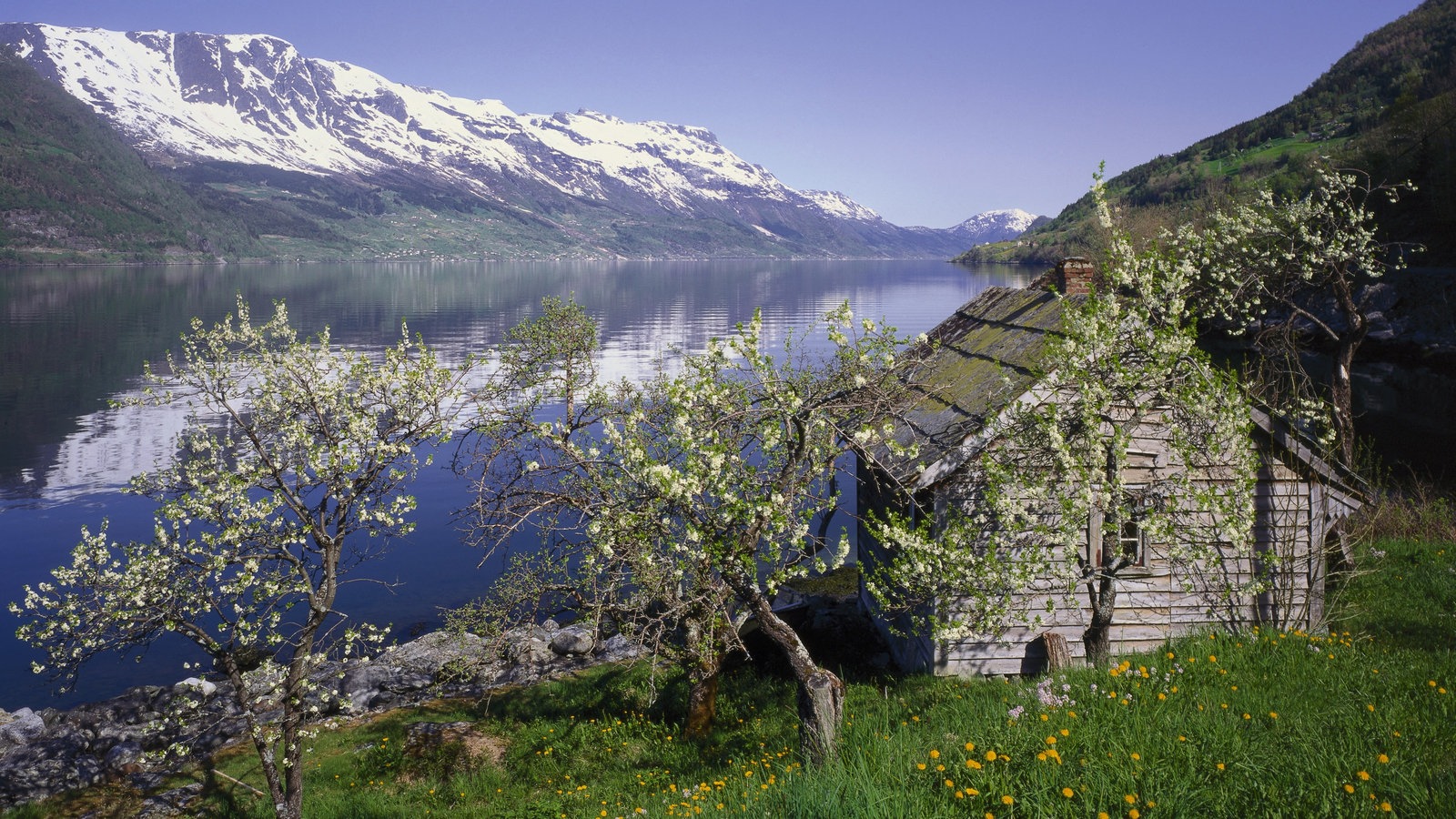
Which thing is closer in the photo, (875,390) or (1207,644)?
(1207,644)

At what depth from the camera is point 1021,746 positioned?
25.1 ft

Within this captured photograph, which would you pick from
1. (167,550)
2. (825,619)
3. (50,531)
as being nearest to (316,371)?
(167,550)

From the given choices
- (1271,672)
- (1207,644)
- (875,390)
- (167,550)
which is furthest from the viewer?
(167,550)

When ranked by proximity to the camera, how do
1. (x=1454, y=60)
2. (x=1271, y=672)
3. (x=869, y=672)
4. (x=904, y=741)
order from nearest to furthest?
(x=904, y=741)
(x=1271, y=672)
(x=869, y=672)
(x=1454, y=60)

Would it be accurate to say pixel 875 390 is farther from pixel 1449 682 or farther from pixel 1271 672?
pixel 1449 682

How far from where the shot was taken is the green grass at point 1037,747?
6750 millimetres

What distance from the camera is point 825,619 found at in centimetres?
2206

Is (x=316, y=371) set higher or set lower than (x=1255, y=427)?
higher

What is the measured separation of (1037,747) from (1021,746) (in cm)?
14

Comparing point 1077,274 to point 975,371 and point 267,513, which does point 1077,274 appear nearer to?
point 975,371

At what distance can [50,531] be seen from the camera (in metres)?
37.2

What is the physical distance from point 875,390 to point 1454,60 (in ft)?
295

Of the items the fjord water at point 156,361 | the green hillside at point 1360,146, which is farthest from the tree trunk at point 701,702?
the green hillside at point 1360,146

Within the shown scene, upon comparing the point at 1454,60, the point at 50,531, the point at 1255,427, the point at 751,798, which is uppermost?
the point at 1454,60
